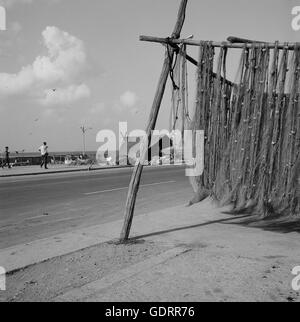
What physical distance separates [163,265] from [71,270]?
113 cm

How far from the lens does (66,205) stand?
10055 millimetres

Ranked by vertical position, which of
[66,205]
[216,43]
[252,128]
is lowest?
[66,205]

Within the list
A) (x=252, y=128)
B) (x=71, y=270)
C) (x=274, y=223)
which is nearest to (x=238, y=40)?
(x=252, y=128)

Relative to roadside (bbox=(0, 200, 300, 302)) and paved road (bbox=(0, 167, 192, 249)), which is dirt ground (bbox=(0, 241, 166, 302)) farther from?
paved road (bbox=(0, 167, 192, 249))

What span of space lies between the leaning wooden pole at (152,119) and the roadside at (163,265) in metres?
0.35

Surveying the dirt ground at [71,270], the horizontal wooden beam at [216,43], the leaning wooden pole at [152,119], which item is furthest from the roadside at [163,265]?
the horizontal wooden beam at [216,43]

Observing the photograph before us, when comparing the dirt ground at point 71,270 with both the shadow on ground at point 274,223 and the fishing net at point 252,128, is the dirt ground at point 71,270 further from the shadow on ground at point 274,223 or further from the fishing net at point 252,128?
the shadow on ground at point 274,223

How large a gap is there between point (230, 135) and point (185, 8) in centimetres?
213

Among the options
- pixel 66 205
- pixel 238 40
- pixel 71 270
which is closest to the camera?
pixel 71 270

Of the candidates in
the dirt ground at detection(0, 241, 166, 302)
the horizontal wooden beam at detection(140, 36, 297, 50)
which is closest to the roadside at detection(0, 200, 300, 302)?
the dirt ground at detection(0, 241, 166, 302)

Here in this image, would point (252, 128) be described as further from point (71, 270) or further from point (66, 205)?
point (66, 205)

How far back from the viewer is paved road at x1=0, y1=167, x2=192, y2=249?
24.0 feet

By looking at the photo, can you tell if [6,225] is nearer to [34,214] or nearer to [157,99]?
[34,214]
